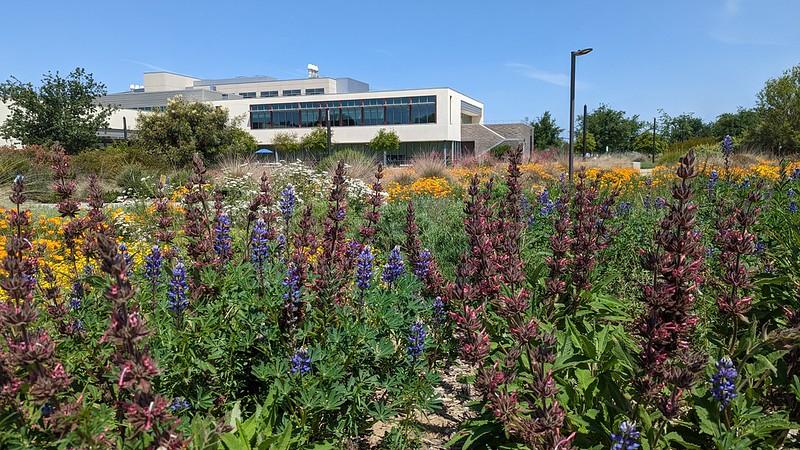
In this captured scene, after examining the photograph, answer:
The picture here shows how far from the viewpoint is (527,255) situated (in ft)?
16.5

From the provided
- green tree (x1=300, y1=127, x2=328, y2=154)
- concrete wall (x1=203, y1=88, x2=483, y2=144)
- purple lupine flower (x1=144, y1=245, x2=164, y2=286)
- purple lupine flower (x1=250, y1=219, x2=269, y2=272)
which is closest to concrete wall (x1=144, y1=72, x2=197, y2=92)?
concrete wall (x1=203, y1=88, x2=483, y2=144)

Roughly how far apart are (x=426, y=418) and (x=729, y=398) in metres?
1.71


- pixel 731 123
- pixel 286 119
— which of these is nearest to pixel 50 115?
pixel 286 119

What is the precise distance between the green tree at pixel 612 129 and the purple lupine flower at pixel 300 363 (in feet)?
227

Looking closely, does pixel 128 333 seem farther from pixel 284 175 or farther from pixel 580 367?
pixel 284 175

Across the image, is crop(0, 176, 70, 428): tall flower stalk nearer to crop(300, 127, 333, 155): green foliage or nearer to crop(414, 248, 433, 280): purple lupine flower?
crop(414, 248, 433, 280): purple lupine flower

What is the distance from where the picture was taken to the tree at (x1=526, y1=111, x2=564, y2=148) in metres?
62.3

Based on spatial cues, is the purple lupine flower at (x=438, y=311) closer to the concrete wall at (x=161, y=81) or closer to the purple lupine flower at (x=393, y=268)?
the purple lupine flower at (x=393, y=268)

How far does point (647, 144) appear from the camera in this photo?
A: 63.0 meters

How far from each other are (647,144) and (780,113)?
955 inches

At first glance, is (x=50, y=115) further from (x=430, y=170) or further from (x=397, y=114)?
(x=397, y=114)

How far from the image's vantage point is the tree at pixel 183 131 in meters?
30.5

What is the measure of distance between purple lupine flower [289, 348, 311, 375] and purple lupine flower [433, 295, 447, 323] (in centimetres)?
92

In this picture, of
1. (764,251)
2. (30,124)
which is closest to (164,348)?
(764,251)
